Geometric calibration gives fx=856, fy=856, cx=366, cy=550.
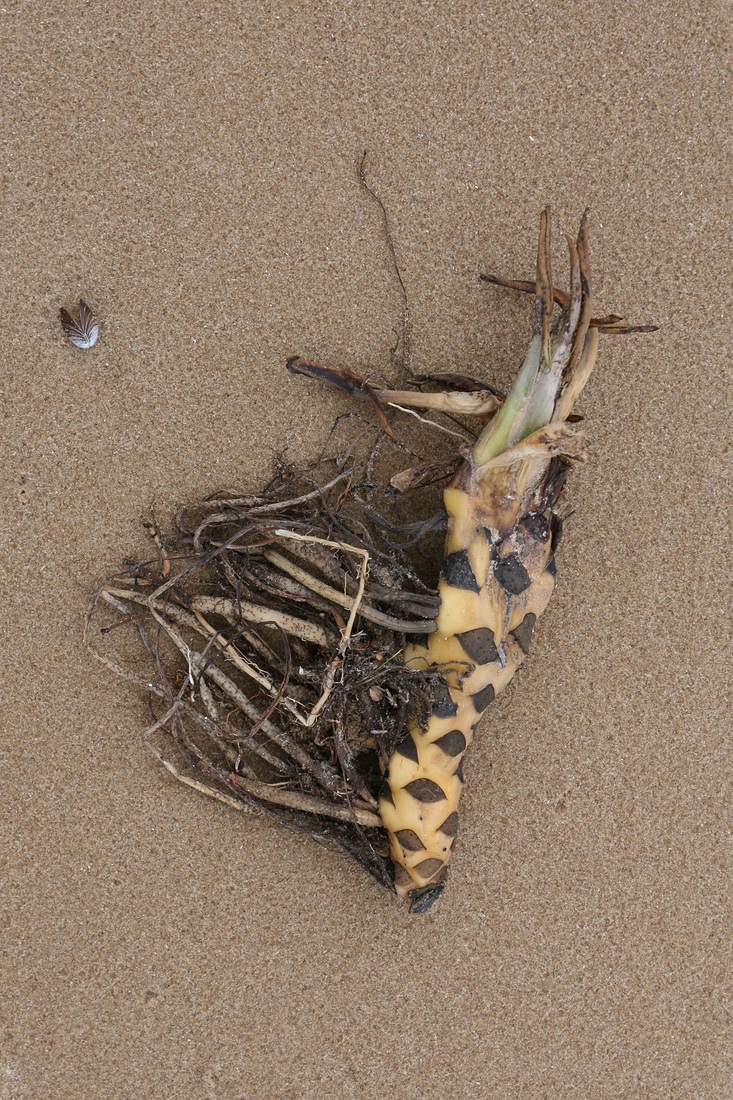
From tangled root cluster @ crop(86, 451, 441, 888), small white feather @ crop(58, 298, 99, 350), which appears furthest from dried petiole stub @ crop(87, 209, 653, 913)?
small white feather @ crop(58, 298, 99, 350)

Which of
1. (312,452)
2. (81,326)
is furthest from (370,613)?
(81,326)

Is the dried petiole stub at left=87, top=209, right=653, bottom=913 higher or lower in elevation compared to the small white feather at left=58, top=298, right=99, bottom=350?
lower

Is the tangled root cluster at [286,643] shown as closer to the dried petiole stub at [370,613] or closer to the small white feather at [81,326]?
the dried petiole stub at [370,613]

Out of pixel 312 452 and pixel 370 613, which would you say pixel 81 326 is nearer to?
pixel 312 452

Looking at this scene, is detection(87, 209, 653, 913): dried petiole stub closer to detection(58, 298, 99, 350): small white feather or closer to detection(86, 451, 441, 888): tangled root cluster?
detection(86, 451, 441, 888): tangled root cluster

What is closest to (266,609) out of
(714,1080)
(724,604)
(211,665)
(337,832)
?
(211,665)
